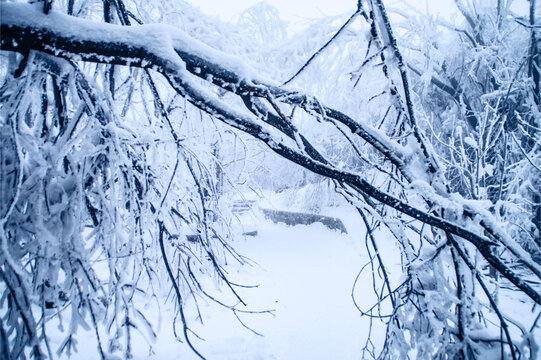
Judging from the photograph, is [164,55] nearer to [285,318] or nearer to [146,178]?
[146,178]

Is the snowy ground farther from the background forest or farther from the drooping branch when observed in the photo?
the drooping branch

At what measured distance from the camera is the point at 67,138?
1.21 meters

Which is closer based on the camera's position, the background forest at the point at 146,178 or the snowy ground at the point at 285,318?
the background forest at the point at 146,178

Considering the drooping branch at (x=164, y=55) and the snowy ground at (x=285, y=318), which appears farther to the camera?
the snowy ground at (x=285, y=318)

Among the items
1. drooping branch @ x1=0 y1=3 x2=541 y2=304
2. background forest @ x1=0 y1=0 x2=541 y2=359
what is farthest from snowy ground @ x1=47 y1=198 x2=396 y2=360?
drooping branch @ x1=0 y1=3 x2=541 y2=304

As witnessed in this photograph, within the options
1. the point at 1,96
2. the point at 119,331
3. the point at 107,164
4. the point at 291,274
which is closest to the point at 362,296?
the point at 291,274

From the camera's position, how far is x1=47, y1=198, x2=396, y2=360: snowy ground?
363cm

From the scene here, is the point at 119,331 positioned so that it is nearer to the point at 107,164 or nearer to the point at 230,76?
the point at 107,164

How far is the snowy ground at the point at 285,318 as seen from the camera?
3.63m

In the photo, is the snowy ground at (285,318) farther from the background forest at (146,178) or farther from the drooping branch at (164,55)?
the drooping branch at (164,55)

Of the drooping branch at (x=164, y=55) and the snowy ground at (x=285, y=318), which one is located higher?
the drooping branch at (x=164, y=55)

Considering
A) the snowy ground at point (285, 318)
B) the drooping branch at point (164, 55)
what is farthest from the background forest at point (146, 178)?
the snowy ground at point (285, 318)

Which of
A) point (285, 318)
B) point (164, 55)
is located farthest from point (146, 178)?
point (285, 318)

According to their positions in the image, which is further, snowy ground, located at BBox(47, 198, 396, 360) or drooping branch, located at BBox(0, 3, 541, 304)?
snowy ground, located at BBox(47, 198, 396, 360)
